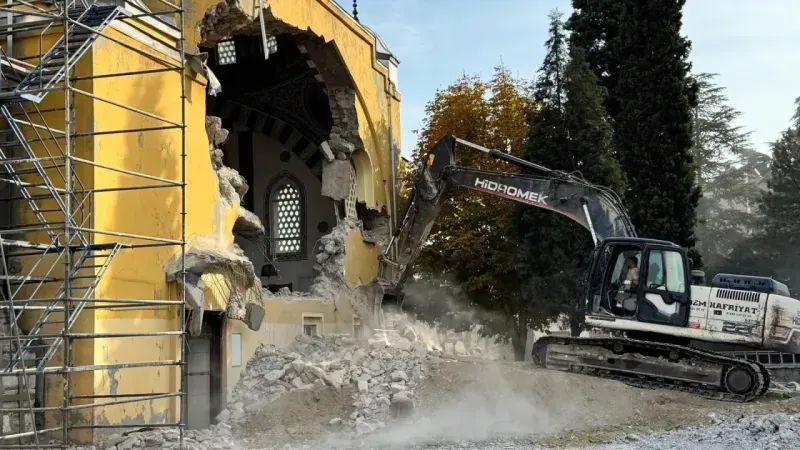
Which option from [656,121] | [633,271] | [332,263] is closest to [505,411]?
[633,271]

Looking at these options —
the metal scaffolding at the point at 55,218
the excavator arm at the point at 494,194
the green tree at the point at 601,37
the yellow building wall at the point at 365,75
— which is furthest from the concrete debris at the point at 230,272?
the green tree at the point at 601,37

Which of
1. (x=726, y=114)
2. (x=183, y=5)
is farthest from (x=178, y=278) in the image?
(x=726, y=114)

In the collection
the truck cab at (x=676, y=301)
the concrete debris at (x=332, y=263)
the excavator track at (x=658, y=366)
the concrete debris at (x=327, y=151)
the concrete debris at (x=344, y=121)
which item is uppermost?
the concrete debris at (x=344, y=121)

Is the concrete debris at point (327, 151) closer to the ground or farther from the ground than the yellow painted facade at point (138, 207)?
farther from the ground

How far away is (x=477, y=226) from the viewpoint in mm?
24562

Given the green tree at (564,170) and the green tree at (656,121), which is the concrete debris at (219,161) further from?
the green tree at (656,121)

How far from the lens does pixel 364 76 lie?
22.9 m

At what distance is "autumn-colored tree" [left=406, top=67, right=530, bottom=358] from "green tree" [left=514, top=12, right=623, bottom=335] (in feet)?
2.92

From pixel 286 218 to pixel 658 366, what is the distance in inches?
524

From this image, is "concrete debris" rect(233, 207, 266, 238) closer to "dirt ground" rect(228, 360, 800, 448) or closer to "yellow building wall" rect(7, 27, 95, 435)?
"dirt ground" rect(228, 360, 800, 448)

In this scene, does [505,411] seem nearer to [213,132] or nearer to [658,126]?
[213,132]

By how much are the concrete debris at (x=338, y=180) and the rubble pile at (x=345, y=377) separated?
15.8ft

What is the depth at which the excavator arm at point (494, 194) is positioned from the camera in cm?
1656

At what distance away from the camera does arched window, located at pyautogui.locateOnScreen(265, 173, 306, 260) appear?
25891 millimetres
